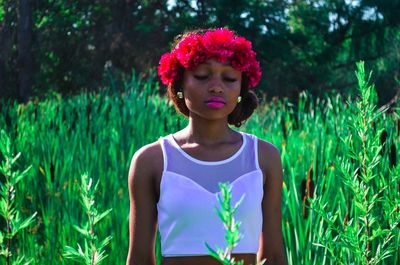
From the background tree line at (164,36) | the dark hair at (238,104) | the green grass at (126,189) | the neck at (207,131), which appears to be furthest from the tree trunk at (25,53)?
the neck at (207,131)

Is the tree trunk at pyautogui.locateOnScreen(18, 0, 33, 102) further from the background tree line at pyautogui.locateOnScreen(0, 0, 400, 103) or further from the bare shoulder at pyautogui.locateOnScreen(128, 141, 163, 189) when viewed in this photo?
the bare shoulder at pyautogui.locateOnScreen(128, 141, 163, 189)

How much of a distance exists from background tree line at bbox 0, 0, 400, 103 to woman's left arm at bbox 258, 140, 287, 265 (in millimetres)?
13120

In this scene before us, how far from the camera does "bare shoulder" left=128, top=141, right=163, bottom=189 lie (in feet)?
7.02

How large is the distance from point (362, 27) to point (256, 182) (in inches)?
597

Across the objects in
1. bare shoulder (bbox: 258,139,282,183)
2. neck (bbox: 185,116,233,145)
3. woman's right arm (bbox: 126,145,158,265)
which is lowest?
woman's right arm (bbox: 126,145,158,265)

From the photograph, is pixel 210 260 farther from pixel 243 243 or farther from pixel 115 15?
pixel 115 15

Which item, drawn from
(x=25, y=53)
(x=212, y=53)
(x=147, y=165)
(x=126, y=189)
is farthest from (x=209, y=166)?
(x=25, y=53)

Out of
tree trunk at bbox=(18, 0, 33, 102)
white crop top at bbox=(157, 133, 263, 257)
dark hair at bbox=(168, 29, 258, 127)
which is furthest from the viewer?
tree trunk at bbox=(18, 0, 33, 102)

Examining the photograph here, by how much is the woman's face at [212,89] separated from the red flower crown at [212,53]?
0.02 meters

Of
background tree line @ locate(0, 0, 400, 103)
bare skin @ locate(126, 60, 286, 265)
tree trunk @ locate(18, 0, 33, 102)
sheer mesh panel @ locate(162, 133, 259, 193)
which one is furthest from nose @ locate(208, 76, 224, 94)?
tree trunk @ locate(18, 0, 33, 102)

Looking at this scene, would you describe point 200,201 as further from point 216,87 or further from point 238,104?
point 238,104

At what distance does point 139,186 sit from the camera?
84.3 inches

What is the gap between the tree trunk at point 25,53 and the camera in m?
15.8

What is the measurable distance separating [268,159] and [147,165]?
324 millimetres
